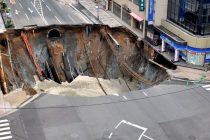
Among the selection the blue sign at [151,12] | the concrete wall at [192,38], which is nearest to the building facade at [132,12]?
the blue sign at [151,12]

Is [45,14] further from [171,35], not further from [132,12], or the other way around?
[171,35]

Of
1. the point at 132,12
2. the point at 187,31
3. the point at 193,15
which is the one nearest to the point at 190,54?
the point at 187,31

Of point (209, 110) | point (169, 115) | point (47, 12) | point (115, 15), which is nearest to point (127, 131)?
point (169, 115)

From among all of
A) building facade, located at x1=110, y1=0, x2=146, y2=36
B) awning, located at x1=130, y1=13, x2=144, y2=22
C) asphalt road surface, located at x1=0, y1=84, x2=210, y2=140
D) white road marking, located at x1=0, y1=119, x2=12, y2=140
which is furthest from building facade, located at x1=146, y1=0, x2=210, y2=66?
white road marking, located at x1=0, y1=119, x2=12, y2=140

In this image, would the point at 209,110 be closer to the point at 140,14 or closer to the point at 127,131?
the point at 127,131

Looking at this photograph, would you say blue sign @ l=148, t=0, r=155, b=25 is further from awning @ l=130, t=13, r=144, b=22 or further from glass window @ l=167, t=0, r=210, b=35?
glass window @ l=167, t=0, r=210, b=35

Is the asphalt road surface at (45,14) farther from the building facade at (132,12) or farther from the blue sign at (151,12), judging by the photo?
the blue sign at (151,12)
